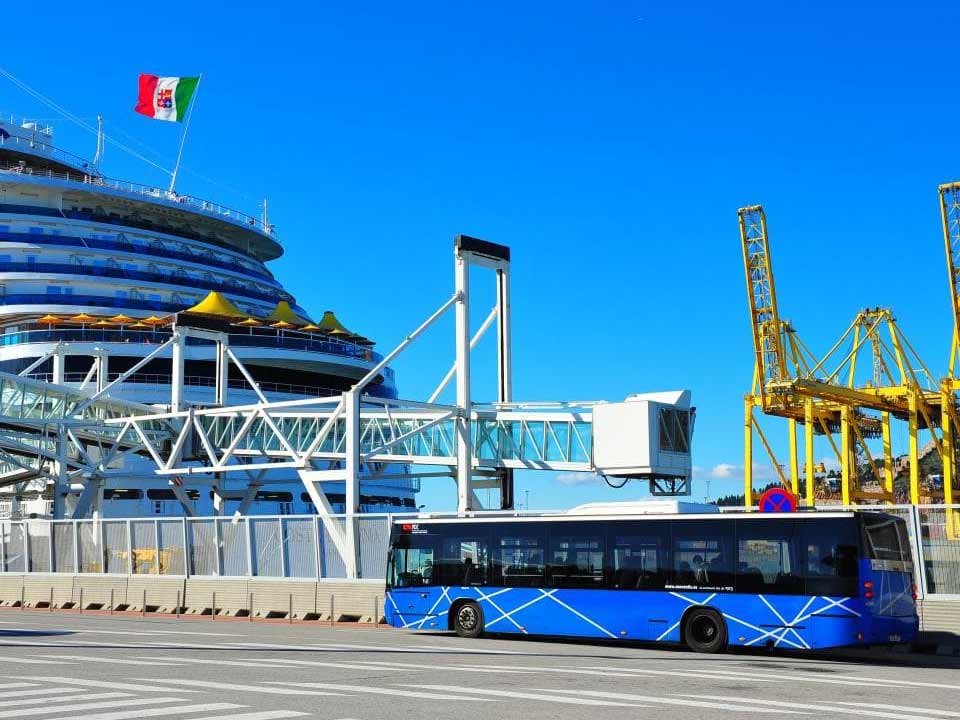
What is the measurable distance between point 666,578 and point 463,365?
Answer: 63.4 ft

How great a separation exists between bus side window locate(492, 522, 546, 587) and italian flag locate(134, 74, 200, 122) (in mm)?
57721

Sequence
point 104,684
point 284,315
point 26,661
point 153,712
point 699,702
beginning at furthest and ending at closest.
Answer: point 284,315 → point 26,661 → point 104,684 → point 699,702 → point 153,712

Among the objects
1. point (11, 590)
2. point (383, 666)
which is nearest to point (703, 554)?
point (383, 666)

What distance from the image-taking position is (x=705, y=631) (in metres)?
20.5

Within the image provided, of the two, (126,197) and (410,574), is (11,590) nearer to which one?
(410,574)

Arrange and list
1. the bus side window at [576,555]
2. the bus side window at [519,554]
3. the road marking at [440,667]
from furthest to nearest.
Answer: the bus side window at [519,554] → the bus side window at [576,555] → the road marking at [440,667]

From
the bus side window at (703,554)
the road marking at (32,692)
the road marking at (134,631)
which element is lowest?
the road marking at (32,692)

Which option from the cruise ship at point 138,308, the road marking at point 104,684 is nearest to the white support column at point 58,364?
the cruise ship at point 138,308

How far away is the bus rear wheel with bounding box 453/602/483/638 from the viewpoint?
76.7ft

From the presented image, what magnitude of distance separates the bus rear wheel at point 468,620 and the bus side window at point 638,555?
121 inches

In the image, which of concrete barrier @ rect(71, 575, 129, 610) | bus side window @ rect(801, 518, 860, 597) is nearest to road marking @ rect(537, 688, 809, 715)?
bus side window @ rect(801, 518, 860, 597)

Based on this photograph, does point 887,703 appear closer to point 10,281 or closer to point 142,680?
point 142,680

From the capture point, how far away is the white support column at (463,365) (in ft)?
127

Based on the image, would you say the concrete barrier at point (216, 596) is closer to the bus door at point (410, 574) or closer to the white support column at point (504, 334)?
the bus door at point (410, 574)
